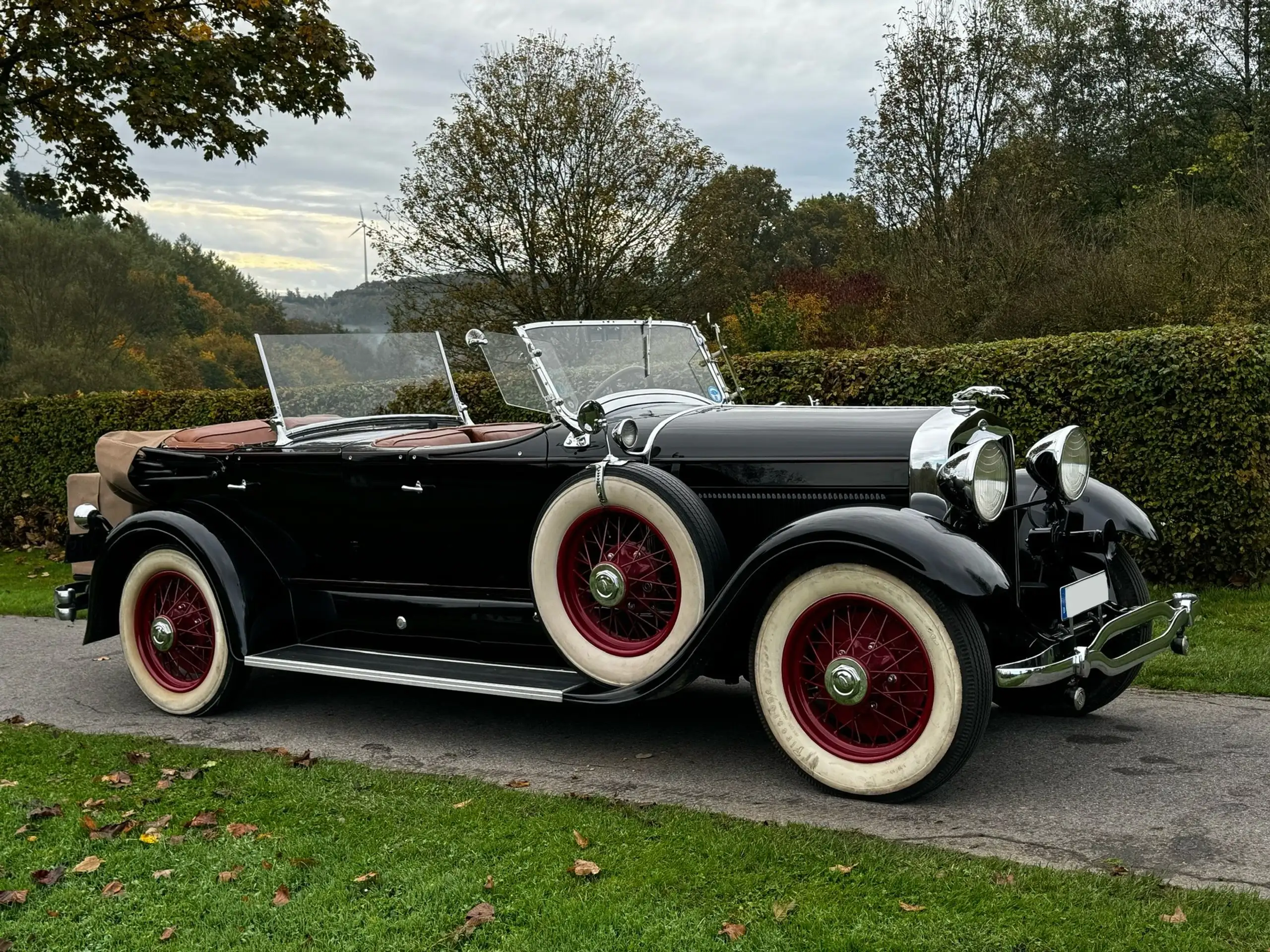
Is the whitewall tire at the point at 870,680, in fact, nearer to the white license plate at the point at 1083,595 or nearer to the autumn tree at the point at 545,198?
the white license plate at the point at 1083,595

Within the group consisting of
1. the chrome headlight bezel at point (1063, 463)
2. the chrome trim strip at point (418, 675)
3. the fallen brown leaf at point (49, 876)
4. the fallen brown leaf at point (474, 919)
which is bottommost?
the fallen brown leaf at point (49, 876)

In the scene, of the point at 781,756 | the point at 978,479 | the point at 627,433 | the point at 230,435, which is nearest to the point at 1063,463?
the point at 978,479

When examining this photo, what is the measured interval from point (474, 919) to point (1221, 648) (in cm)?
507

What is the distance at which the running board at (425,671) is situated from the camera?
484 centimetres

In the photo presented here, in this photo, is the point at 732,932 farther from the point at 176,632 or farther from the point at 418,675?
the point at 176,632

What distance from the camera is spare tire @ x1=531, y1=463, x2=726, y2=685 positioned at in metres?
4.56

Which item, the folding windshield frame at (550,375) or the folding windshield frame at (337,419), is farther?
the folding windshield frame at (337,419)

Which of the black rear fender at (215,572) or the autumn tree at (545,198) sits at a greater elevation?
the autumn tree at (545,198)

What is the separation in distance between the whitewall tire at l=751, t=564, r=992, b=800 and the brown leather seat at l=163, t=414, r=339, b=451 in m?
3.12

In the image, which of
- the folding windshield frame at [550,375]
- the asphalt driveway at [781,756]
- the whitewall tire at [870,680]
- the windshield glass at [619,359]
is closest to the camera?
the asphalt driveway at [781,756]

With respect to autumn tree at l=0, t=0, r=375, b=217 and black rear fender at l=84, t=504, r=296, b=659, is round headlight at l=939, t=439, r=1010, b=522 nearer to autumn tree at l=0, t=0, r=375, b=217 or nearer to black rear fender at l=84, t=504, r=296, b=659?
black rear fender at l=84, t=504, r=296, b=659

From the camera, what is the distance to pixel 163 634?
19.7 ft

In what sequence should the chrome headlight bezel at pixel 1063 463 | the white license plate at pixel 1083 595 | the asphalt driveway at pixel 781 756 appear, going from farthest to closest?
1. the chrome headlight bezel at pixel 1063 463
2. the white license plate at pixel 1083 595
3. the asphalt driveway at pixel 781 756

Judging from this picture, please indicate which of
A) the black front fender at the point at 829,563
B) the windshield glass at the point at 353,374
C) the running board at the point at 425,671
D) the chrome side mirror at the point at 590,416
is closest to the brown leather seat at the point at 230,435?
the windshield glass at the point at 353,374
